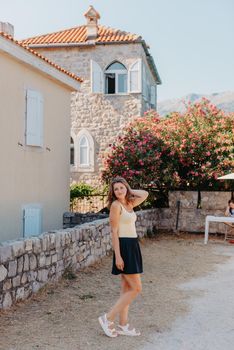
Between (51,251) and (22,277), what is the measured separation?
100 cm

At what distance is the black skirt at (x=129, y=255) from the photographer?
520cm

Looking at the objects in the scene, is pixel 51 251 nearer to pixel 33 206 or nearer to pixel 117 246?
pixel 117 246

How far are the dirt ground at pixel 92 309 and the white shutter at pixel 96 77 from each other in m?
13.1

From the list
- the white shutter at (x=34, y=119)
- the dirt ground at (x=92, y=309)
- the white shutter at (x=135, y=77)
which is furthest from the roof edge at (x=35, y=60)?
the white shutter at (x=135, y=77)

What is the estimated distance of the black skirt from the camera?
5.20 meters

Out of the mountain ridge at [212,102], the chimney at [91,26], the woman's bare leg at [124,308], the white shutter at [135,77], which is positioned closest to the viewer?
the woman's bare leg at [124,308]

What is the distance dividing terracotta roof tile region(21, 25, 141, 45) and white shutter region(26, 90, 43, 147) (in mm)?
10938

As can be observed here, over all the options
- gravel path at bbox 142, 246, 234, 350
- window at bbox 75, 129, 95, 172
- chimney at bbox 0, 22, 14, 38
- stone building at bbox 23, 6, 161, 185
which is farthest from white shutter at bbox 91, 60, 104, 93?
gravel path at bbox 142, 246, 234, 350

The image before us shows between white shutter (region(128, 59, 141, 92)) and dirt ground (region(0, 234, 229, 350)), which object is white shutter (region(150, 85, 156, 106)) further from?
dirt ground (region(0, 234, 229, 350))

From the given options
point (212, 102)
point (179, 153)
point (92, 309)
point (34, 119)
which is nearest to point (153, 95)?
point (179, 153)

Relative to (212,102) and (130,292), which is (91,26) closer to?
(130,292)

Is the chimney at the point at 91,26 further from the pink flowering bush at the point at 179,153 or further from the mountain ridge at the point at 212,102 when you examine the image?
the mountain ridge at the point at 212,102

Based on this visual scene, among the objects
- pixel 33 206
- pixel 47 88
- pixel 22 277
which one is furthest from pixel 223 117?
pixel 22 277

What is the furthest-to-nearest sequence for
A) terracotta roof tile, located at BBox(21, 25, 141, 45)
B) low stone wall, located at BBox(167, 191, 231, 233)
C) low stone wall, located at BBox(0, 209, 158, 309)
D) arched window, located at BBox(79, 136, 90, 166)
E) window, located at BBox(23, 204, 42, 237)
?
1. arched window, located at BBox(79, 136, 90, 166)
2. terracotta roof tile, located at BBox(21, 25, 141, 45)
3. low stone wall, located at BBox(167, 191, 231, 233)
4. window, located at BBox(23, 204, 42, 237)
5. low stone wall, located at BBox(0, 209, 158, 309)
